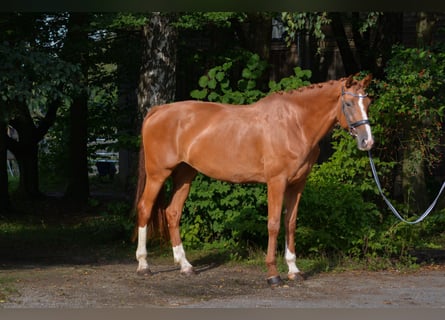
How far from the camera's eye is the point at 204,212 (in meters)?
11.5

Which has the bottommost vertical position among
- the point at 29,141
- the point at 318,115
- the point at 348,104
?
the point at 29,141

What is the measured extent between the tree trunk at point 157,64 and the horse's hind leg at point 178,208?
8.74ft

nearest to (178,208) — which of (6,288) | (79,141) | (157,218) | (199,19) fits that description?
(157,218)

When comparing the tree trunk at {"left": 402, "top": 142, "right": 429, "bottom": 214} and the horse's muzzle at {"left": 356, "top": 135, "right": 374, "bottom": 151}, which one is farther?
the tree trunk at {"left": 402, "top": 142, "right": 429, "bottom": 214}

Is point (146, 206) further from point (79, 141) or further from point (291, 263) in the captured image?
point (79, 141)

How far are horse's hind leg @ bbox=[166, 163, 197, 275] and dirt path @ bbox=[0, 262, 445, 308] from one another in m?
0.20

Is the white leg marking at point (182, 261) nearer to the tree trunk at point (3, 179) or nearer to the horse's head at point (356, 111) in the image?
the horse's head at point (356, 111)

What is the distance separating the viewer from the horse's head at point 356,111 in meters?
8.67

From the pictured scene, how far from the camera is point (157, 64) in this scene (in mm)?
12570

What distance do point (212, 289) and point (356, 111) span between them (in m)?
2.41

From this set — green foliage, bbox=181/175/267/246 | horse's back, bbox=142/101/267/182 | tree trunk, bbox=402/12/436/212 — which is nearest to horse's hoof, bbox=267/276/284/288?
horse's back, bbox=142/101/267/182

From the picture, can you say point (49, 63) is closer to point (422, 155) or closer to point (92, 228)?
point (422, 155)

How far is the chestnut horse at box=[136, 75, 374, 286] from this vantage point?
29.3ft

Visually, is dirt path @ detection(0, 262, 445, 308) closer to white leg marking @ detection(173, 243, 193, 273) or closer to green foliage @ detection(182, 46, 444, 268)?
white leg marking @ detection(173, 243, 193, 273)
